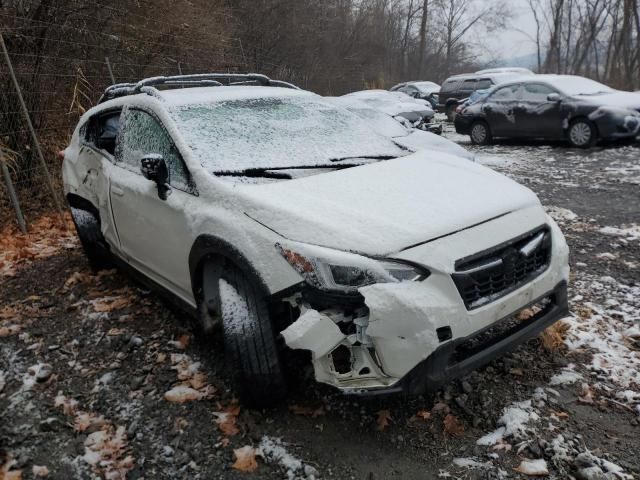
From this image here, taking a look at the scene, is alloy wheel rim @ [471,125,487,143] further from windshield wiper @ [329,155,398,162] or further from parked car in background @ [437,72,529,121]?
windshield wiper @ [329,155,398,162]

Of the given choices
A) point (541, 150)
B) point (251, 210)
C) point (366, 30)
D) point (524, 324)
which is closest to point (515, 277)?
point (524, 324)

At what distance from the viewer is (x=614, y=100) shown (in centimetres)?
990

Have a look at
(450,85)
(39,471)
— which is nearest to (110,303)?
(39,471)

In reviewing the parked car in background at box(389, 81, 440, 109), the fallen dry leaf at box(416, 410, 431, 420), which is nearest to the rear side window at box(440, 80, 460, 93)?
the parked car in background at box(389, 81, 440, 109)

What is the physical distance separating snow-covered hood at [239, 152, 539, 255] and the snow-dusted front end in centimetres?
10

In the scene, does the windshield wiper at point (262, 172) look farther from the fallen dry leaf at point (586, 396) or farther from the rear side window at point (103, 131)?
the fallen dry leaf at point (586, 396)

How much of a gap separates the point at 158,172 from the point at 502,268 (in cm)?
199

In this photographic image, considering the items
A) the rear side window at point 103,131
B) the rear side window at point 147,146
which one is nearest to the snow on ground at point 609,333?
the rear side window at point 147,146

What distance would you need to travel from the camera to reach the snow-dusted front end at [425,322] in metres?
2.06

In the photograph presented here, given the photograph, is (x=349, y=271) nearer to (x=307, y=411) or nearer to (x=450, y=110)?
(x=307, y=411)

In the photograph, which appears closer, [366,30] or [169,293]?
[169,293]

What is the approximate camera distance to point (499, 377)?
9.18 feet

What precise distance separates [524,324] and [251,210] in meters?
1.52

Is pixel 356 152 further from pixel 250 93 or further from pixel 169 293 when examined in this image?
pixel 169 293
